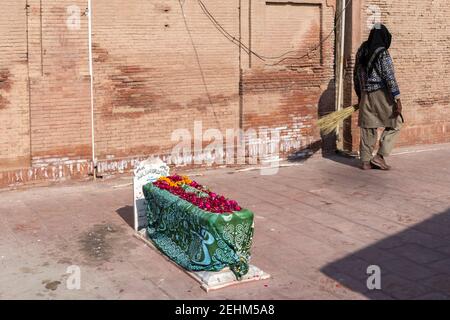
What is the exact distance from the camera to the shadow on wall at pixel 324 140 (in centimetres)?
1214

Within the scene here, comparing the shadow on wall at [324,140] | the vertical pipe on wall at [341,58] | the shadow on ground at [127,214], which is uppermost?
the vertical pipe on wall at [341,58]

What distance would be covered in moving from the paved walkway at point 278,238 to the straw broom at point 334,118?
966mm

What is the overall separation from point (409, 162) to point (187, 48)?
4.47m

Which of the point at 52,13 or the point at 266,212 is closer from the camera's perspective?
the point at 266,212

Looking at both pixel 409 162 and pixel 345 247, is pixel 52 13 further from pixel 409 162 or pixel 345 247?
pixel 409 162

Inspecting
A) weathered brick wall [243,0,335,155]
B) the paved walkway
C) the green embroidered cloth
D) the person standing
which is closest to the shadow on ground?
the paved walkway

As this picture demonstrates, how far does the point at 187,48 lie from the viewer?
10.6 meters

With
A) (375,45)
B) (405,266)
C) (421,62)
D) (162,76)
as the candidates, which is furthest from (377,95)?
(405,266)

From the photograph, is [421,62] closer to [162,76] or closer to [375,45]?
[375,45]

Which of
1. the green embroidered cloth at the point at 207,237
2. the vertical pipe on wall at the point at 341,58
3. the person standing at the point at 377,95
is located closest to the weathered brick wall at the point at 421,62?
the vertical pipe on wall at the point at 341,58

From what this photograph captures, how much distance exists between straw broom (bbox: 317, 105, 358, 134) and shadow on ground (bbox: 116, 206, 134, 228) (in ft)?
14.0

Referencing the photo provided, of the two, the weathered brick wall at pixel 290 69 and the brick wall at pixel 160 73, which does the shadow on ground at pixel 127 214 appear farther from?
the weathered brick wall at pixel 290 69

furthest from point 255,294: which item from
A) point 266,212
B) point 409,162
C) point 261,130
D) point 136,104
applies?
point 409,162
